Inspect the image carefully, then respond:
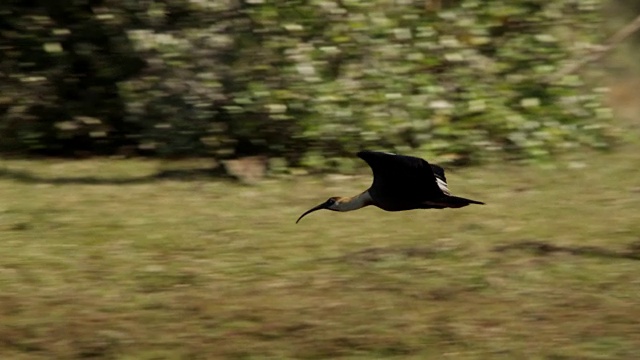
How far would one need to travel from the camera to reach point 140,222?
349 inches

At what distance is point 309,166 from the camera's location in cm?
1051

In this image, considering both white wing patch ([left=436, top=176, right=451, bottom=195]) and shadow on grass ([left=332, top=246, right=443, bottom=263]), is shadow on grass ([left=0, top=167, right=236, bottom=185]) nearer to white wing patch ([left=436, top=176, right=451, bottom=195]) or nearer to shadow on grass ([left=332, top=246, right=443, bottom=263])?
shadow on grass ([left=332, top=246, right=443, bottom=263])

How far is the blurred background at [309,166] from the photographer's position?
6738 mm

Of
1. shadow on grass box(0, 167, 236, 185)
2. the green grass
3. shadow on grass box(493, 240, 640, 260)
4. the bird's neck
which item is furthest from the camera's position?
shadow on grass box(0, 167, 236, 185)

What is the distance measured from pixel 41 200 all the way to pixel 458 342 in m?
4.45

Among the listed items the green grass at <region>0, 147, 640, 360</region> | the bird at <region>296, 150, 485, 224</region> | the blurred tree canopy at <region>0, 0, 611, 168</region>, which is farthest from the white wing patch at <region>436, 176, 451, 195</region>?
the blurred tree canopy at <region>0, 0, 611, 168</region>

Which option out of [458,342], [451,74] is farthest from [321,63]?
[458,342]

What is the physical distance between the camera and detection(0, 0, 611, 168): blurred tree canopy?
411 inches

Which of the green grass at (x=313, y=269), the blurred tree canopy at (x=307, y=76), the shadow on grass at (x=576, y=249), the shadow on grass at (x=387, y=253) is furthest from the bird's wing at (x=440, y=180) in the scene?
the blurred tree canopy at (x=307, y=76)

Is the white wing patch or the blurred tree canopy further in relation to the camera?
the blurred tree canopy

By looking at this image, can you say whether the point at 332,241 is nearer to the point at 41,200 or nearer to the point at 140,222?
the point at 140,222

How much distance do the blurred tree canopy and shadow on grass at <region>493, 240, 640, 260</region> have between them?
8.50 feet

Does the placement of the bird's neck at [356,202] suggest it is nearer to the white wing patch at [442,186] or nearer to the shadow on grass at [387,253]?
the white wing patch at [442,186]

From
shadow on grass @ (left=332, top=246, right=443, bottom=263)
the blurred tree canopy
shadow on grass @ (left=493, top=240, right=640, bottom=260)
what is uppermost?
the blurred tree canopy
